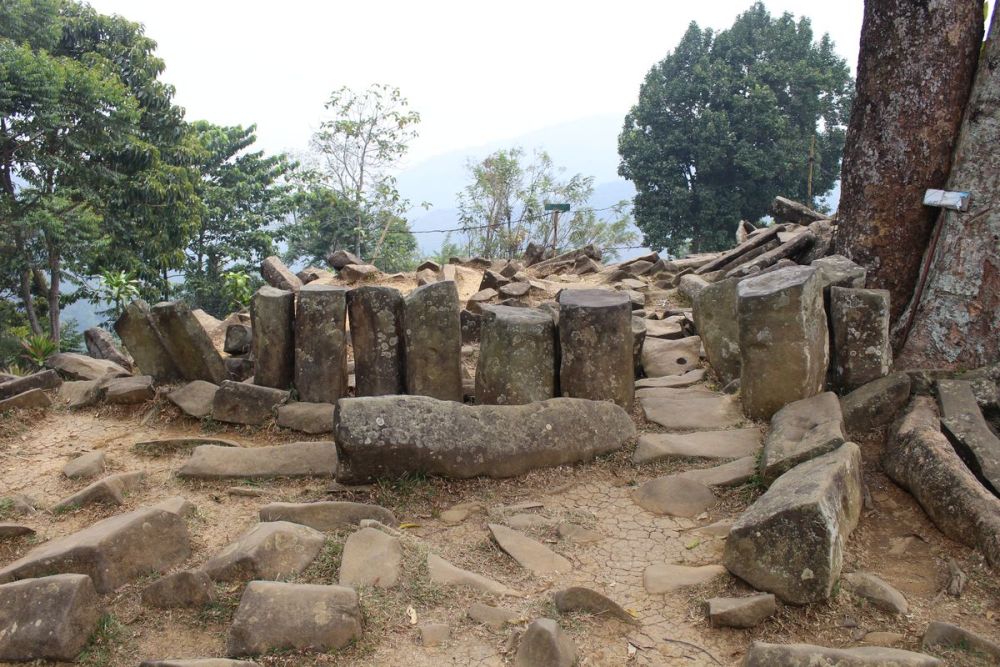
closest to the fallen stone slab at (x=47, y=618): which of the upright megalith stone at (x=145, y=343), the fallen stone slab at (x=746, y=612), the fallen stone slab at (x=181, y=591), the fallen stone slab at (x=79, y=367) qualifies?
the fallen stone slab at (x=181, y=591)

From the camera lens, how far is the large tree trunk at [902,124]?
19.4ft

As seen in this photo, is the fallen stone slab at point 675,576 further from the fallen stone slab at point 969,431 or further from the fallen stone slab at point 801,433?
the fallen stone slab at point 969,431

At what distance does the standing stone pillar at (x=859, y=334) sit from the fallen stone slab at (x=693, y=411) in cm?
81

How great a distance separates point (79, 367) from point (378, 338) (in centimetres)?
395

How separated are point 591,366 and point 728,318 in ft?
5.10

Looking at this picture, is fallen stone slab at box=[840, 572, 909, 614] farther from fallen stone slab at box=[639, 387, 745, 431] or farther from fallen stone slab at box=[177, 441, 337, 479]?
fallen stone slab at box=[177, 441, 337, 479]

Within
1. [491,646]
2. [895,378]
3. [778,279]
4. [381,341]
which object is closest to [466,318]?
[381,341]

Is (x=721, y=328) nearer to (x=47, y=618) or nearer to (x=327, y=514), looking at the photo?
(x=327, y=514)

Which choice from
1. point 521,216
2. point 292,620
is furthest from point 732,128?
point 292,620

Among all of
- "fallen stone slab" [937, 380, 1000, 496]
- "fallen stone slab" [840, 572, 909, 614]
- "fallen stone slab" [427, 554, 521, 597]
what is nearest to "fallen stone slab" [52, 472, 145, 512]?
"fallen stone slab" [427, 554, 521, 597]

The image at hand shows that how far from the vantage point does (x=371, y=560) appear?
4012 millimetres

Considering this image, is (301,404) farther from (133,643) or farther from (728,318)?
(728,318)

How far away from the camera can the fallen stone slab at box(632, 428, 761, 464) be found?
212 inches

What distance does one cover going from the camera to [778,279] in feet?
17.9
